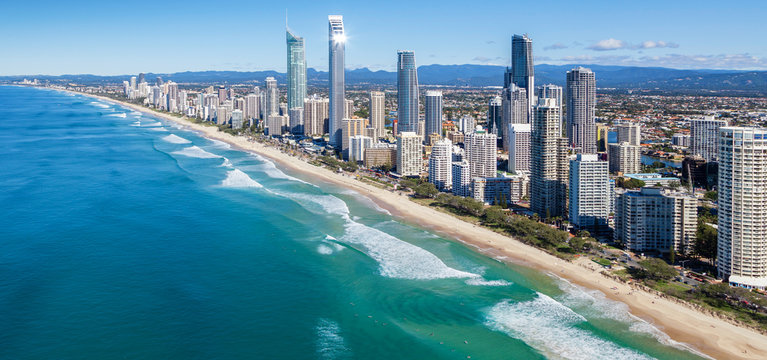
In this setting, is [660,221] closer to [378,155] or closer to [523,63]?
[378,155]

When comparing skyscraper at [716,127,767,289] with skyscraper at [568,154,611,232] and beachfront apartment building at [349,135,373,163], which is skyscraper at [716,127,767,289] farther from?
beachfront apartment building at [349,135,373,163]

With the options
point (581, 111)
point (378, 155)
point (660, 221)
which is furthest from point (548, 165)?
point (581, 111)

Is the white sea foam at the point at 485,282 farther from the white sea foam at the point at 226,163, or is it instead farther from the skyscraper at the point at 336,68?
the skyscraper at the point at 336,68

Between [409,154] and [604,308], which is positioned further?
[409,154]

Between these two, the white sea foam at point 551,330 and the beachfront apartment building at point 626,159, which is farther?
the beachfront apartment building at point 626,159

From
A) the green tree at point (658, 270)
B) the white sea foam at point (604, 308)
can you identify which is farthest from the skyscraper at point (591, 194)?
the white sea foam at point (604, 308)

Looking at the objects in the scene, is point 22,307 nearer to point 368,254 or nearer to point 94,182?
point 368,254

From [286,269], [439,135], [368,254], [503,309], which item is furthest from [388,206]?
[439,135]
